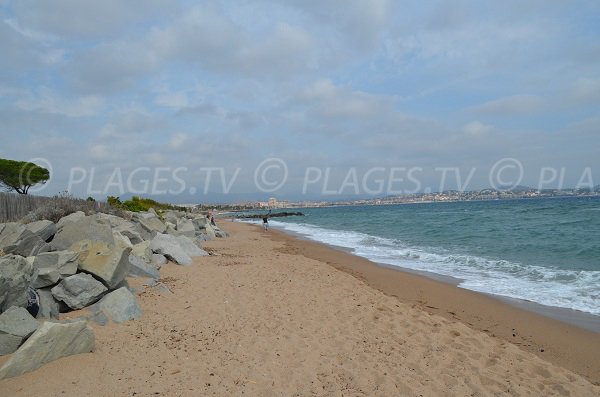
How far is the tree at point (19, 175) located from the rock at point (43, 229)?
101ft

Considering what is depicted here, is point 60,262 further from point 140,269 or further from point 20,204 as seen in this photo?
point 20,204

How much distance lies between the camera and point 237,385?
408 cm

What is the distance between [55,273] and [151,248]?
4.93m

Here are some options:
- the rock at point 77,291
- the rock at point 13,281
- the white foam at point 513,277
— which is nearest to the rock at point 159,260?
the rock at point 77,291

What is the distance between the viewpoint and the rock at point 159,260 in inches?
393

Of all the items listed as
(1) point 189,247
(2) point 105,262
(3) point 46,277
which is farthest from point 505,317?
(1) point 189,247

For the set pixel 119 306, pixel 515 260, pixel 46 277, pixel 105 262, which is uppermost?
pixel 105 262

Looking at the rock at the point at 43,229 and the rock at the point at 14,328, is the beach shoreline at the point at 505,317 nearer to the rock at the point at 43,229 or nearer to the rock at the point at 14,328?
the rock at the point at 14,328

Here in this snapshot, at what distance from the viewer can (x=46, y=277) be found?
5.71 meters

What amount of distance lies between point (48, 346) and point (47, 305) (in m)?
1.47

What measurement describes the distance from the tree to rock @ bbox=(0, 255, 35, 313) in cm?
3450

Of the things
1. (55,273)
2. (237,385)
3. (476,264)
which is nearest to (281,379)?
(237,385)

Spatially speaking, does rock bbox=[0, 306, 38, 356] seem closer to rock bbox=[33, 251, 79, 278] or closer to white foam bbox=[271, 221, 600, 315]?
rock bbox=[33, 251, 79, 278]

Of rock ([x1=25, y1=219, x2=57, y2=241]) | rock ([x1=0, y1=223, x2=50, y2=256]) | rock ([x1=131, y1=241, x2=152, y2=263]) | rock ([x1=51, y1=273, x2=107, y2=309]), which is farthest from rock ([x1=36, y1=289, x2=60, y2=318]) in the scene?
rock ([x1=131, y1=241, x2=152, y2=263])
